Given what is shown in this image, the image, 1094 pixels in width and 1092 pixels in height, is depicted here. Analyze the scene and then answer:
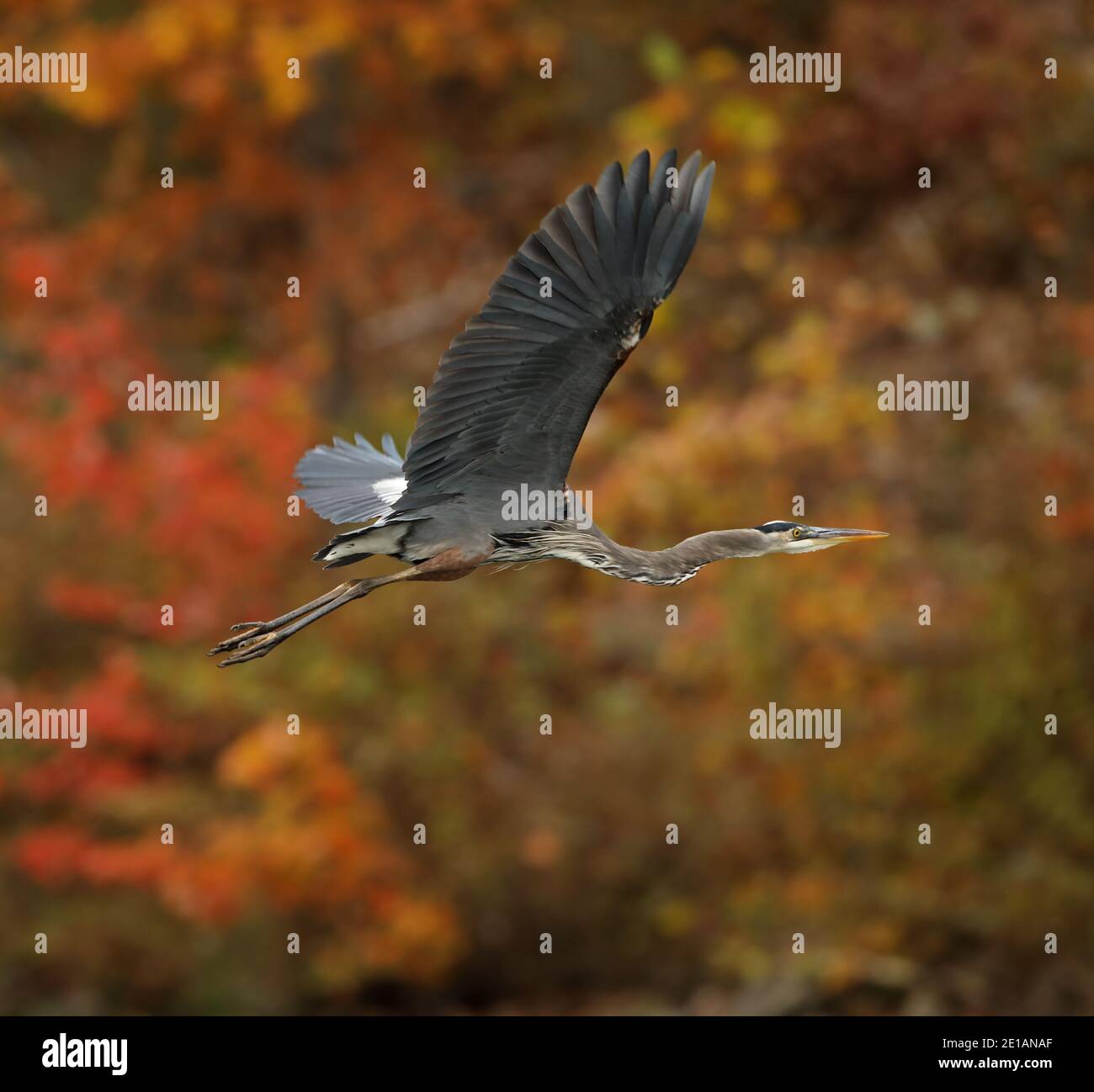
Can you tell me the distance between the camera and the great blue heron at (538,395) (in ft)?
16.9

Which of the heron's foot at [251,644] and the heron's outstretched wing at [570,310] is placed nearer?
the heron's outstretched wing at [570,310]

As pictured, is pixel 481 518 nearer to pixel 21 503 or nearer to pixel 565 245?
pixel 565 245

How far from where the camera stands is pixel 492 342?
17.0 feet

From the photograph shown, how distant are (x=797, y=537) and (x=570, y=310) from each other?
50.7 inches

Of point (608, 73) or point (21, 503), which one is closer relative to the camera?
point (21, 503)

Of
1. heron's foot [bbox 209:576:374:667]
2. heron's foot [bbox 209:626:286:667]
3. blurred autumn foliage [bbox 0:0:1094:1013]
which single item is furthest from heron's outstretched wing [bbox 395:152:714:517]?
blurred autumn foliage [bbox 0:0:1094:1013]

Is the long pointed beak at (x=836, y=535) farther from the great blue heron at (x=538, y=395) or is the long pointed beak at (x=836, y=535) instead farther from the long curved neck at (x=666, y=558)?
the great blue heron at (x=538, y=395)

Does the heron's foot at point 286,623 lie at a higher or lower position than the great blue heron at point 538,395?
lower

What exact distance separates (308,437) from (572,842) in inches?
149

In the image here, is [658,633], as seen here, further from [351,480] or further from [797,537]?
[797,537]

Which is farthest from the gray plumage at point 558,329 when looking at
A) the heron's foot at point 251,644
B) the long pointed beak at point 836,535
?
the long pointed beak at point 836,535

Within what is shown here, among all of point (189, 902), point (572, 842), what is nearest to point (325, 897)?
point (189, 902)

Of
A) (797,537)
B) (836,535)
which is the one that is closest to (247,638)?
A: (797,537)

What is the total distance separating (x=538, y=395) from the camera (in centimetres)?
524
